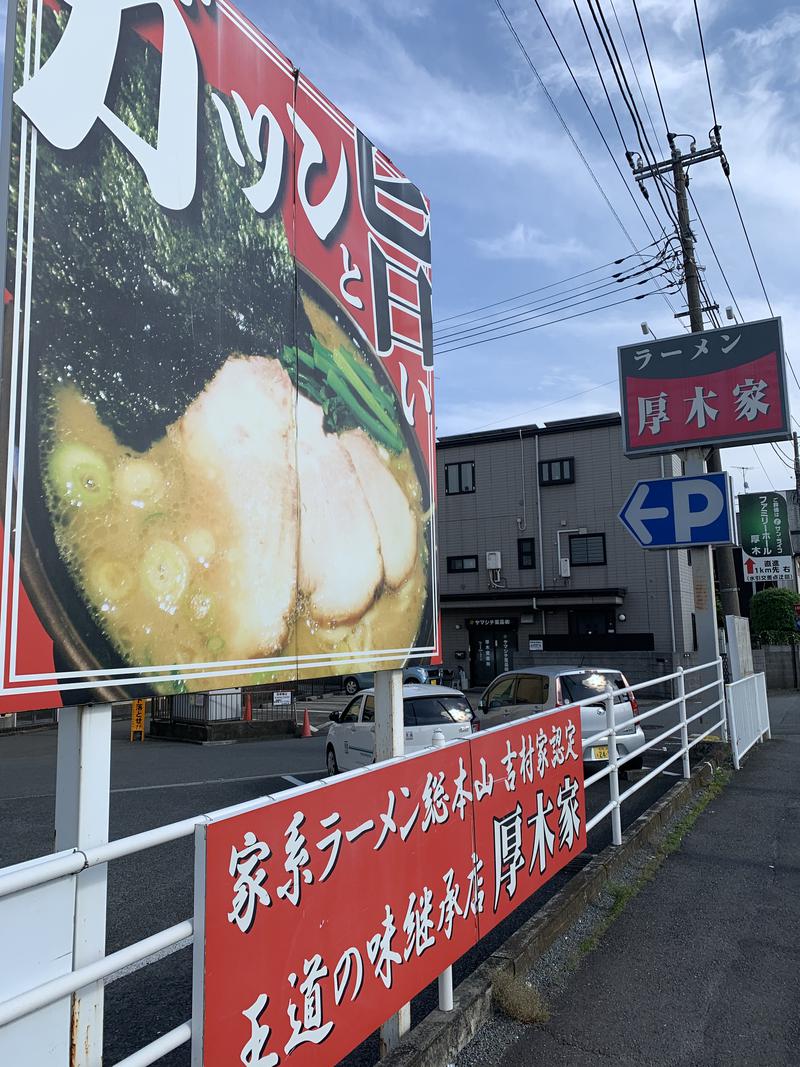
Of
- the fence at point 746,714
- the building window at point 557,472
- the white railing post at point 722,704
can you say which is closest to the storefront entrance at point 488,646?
the building window at point 557,472

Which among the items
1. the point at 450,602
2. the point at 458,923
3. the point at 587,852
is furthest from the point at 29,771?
the point at 450,602

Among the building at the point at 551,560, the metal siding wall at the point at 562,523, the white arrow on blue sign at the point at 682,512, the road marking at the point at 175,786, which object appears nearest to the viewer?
the road marking at the point at 175,786

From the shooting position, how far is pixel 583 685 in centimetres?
1003

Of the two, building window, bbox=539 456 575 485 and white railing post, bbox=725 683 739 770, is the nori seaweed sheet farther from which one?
building window, bbox=539 456 575 485

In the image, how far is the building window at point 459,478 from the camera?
106ft

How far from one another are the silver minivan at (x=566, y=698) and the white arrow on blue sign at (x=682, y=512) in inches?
91.1

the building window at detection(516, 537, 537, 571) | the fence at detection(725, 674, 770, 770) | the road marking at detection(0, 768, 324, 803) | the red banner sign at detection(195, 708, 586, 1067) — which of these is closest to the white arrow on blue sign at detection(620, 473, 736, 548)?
the fence at detection(725, 674, 770, 770)

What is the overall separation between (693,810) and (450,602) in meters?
23.8

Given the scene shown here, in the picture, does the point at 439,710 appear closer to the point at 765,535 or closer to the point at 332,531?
the point at 332,531

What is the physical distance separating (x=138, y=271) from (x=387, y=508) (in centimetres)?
168

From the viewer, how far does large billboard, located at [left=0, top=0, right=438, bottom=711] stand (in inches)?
76.5

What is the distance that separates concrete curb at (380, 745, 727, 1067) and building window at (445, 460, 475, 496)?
1024 inches

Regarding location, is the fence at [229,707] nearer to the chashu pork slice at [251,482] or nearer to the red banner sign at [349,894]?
the red banner sign at [349,894]

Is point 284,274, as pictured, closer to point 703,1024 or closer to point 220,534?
point 220,534
